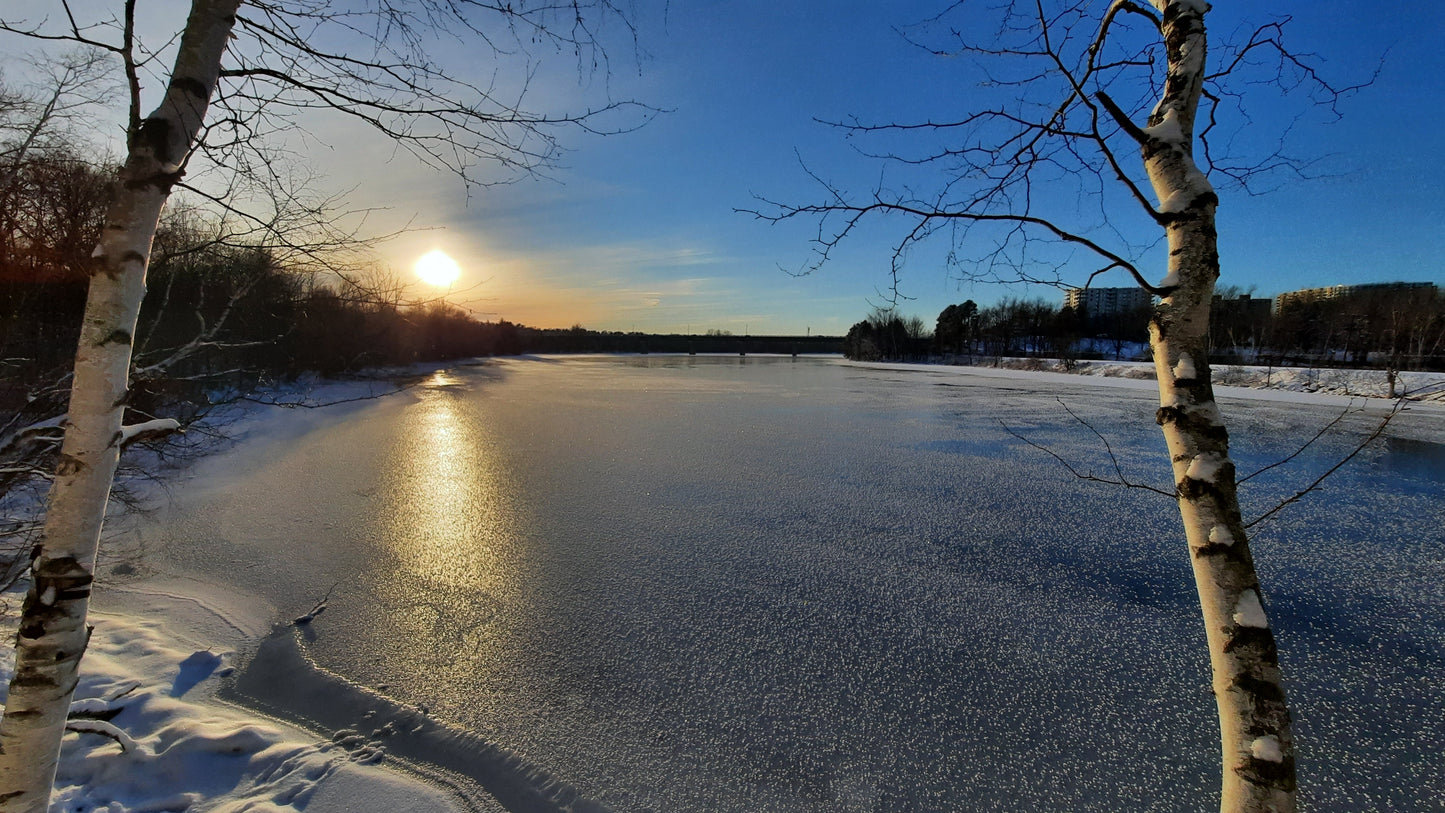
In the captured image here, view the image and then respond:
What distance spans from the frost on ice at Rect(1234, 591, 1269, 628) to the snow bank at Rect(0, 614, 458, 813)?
2.63m

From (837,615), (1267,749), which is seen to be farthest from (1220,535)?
(837,615)

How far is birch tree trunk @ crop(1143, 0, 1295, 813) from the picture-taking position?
1.10 meters

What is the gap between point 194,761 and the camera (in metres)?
2.43

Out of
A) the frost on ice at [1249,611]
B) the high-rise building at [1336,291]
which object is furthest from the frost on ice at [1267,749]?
the high-rise building at [1336,291]

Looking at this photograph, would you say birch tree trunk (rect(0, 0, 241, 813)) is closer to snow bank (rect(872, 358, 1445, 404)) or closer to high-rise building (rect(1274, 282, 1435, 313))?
snow bank (rect(872, 358, 1445, 404))

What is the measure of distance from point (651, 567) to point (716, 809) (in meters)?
2.33

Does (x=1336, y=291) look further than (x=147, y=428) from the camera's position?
Yes

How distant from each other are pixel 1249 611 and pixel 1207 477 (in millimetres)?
261

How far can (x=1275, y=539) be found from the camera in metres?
5.24

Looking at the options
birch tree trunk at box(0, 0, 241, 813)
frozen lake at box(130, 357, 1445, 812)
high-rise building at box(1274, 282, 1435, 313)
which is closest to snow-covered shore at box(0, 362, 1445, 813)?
frozen lake at box(130, 357, 1445, 812)

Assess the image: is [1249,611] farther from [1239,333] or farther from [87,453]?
[1239,333]

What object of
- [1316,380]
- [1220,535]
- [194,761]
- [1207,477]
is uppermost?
[1207,477]

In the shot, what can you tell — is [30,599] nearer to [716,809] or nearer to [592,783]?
[592,783]

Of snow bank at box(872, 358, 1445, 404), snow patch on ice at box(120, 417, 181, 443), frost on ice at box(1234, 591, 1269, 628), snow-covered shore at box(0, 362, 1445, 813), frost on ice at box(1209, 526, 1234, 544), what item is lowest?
snow-covered shore at box(0, 362, 1445, 813)
